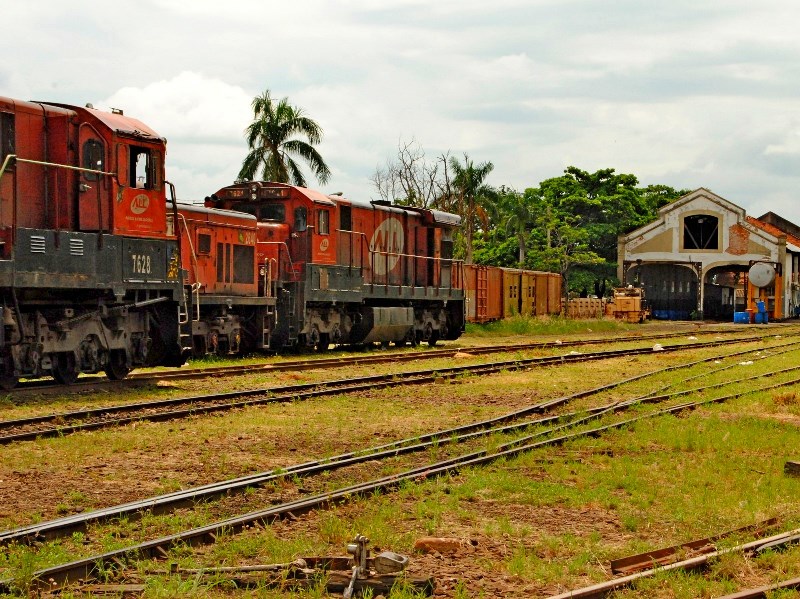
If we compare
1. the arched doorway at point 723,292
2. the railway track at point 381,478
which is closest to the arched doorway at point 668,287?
the arched doorway at point 723,292

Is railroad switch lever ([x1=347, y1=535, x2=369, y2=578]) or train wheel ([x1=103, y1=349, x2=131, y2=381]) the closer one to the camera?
railroad switch lever ([x1=347, y1=535, x2=369, y2=578])

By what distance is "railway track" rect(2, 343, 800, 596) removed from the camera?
6391mm

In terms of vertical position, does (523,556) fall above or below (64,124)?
below

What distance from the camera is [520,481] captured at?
9211mm

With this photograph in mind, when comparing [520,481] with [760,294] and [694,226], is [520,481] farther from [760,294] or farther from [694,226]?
[694,226]

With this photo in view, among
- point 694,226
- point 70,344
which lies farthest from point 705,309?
point 70,344

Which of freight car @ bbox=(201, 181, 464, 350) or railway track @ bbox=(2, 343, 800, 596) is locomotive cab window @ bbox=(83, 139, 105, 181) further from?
railway track @ bbox=(2, 343, 800, 596)

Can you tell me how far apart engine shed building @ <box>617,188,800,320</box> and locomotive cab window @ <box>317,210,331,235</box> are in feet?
130

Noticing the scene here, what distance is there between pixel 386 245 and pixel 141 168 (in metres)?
12.5

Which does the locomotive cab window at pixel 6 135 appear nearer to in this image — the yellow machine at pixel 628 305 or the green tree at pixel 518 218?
the yellow machine at pixel 628 305

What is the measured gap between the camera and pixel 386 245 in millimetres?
28484

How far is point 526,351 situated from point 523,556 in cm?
2140

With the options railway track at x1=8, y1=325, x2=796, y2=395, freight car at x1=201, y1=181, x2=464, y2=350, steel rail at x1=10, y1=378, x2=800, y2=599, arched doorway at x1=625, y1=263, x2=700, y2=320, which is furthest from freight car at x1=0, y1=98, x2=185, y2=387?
arched doorway at x1=625, y1=263, x2=700, y2=320

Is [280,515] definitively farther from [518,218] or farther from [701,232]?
[518,218]
